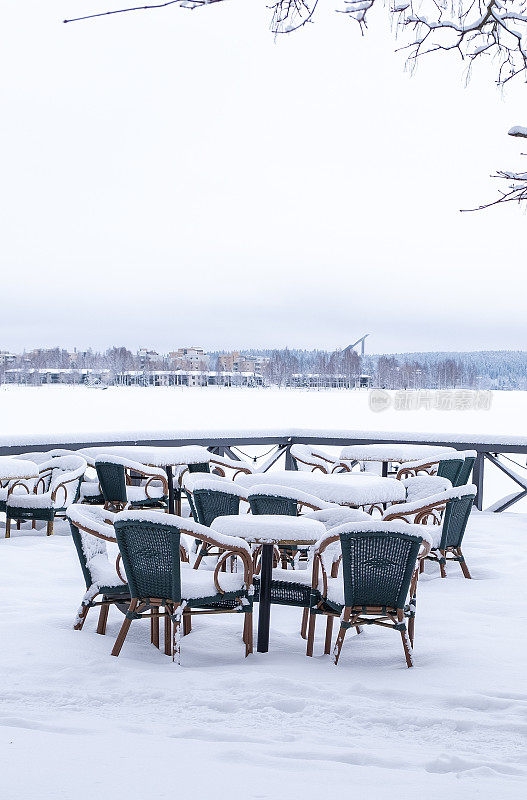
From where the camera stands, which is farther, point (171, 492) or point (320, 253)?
point (320, 253)

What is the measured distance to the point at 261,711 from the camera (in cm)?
349

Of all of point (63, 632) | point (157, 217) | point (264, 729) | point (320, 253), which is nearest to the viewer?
point (264, 729)

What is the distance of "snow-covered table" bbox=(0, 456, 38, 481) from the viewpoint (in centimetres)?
793

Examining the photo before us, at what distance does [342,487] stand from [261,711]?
3.18m

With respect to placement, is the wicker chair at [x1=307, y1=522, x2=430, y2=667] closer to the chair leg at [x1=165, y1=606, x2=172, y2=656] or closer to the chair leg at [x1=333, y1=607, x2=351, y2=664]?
the chair leg at [x1=333, y1=607, x2=351, y2=664]

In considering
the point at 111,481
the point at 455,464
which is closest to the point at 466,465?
the point at 455,464

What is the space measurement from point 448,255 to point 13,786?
91.0 feet

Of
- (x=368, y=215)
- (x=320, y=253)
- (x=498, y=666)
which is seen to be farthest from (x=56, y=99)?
(x=320, y=253)

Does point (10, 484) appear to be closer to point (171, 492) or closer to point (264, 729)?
point (171, 492)

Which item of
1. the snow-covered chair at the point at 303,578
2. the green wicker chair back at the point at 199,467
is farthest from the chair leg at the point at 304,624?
the green wicker chair back at the point at 199,467

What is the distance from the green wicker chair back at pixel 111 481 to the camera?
815cm

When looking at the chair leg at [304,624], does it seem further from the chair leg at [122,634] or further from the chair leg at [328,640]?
the chair leg at [122,634]

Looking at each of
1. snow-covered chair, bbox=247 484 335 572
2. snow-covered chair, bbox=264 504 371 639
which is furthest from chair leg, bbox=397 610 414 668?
snow-covered chair, bbox=247 484 335 572

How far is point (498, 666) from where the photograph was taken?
4.17 meters
